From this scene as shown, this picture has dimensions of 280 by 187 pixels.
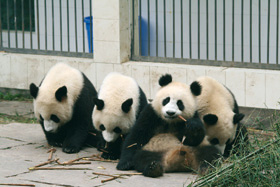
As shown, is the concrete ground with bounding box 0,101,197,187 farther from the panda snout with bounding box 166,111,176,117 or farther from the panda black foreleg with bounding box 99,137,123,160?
the panda snout with bounding box 166,111,176,117

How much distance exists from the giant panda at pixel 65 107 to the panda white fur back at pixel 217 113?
5.06 ft

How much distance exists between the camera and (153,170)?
20.0ft

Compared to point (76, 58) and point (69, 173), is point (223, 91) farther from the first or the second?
point (76, 58)

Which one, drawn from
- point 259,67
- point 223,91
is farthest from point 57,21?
point 223,91

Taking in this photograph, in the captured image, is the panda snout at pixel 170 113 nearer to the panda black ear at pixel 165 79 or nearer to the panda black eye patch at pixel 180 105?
the panda black eye patch at pixel 180 105

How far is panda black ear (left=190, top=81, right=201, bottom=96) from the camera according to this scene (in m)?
6.45

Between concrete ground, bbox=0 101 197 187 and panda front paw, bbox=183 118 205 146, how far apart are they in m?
0.36

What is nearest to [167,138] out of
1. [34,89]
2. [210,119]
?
[210,119]

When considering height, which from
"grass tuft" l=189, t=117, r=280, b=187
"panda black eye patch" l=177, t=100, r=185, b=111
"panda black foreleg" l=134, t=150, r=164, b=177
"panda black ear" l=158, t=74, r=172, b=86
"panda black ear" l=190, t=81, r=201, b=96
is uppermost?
"panda black ear" l=158, t=74, r=172, b=86

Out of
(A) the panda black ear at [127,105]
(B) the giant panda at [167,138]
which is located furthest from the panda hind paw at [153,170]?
(A) the panda black ear at [127,105]

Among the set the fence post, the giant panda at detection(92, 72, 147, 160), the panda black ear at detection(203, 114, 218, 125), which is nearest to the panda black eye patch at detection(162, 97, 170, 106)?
the giant panda at detection(92, 72, 147, 160)

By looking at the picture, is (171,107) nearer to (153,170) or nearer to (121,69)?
(153,170)

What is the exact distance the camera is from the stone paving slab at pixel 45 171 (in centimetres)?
594

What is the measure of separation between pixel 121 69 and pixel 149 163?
13.8 ft
